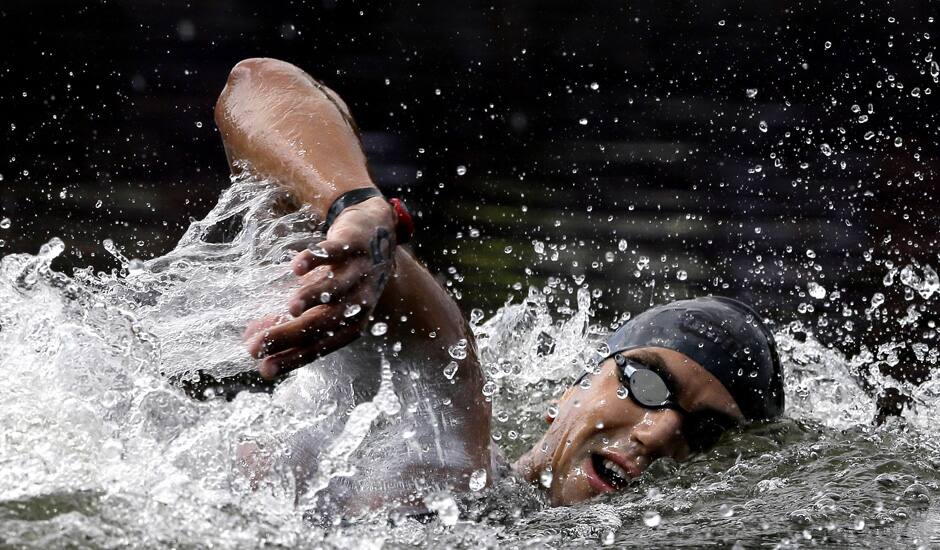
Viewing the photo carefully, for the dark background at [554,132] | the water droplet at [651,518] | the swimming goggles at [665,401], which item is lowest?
the water droplet at [651,518]

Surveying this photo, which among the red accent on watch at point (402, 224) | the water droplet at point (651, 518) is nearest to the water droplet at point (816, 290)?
the water droplet at point (651, 518)

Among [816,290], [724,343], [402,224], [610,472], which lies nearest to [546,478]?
[610,472]

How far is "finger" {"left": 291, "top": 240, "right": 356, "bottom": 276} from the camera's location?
1.77m

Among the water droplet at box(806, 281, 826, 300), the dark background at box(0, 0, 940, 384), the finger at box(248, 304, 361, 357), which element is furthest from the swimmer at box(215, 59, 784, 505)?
the dark background at box(0, 0, 940, 384)

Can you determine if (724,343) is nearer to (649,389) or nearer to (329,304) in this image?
(649,389)

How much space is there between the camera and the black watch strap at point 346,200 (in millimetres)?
2051

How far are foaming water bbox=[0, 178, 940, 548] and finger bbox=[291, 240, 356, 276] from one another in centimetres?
35

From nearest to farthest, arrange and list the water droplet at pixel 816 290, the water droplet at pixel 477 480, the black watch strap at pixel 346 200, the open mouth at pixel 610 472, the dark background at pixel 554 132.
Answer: the black watch strap at pixel 346 200, the water droplet at pixel 477 480, the open mouth at pixel 610 472, the water droplet at pixel 816 290, the dark background at pixel 554 132

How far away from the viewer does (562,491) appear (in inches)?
109

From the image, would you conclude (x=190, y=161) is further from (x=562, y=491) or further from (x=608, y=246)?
(x=562, y=491)

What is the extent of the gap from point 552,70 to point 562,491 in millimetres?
2907

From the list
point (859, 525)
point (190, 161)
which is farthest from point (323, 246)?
point (190, 161)

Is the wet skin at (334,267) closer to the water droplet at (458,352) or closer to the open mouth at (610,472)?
the water droplet at (458,352)

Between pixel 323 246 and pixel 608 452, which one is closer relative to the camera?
pixel 323 246
